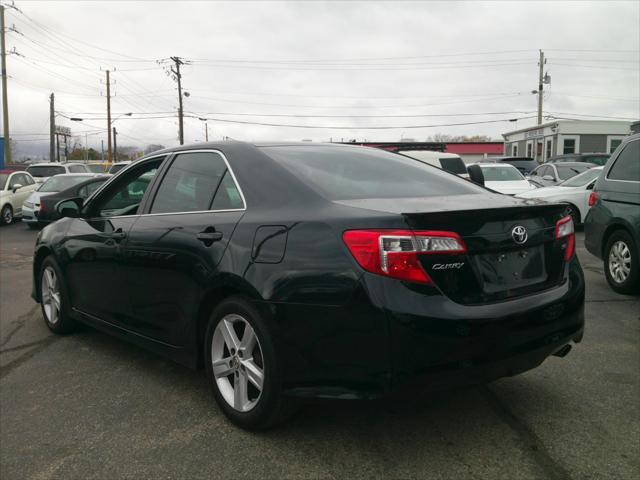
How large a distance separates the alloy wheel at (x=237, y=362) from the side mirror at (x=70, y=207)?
2.21 m

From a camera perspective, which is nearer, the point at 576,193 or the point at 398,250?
the point at 398,250

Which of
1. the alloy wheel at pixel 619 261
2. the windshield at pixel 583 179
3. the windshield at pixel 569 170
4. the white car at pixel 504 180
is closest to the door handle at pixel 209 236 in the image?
the alloy wheel at pixel 619 261

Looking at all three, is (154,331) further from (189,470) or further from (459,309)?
(459,309)

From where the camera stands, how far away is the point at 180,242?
3404 millimetres

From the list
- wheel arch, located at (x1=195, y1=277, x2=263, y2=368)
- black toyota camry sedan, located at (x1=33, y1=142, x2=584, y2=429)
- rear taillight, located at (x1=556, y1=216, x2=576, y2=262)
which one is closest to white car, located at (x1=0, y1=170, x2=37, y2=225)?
black toyota camry sedan, located at (x1=33, y1=142, x2=584, y2=429)

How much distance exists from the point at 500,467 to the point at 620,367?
186 cm

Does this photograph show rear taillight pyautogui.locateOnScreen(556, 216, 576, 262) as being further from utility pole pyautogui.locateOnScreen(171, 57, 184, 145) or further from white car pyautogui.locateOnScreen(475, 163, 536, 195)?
utility pole pyautogui.locateOnScreen(171, 57, 184, 145)

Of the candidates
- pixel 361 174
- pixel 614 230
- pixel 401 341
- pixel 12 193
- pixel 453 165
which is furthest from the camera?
pixel 12 193

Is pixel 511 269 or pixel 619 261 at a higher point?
pixel 511 269

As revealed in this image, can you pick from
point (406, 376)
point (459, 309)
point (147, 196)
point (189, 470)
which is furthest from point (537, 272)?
point (147, 196)

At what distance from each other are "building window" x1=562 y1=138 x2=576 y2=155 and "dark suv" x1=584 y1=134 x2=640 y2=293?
3633 centimetres

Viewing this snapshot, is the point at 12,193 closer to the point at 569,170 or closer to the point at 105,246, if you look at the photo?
the point at 105,246

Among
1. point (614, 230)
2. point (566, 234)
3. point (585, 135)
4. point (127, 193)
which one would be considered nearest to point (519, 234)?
point (566, 234)

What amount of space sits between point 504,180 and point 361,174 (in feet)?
40.3
